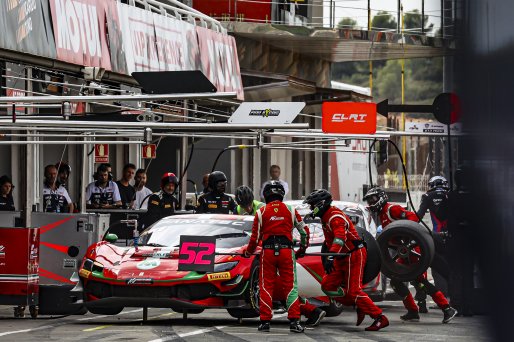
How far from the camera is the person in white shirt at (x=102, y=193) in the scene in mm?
21062

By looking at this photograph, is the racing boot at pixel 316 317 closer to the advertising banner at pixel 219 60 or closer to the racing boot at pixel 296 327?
the racing boot at pixel 296 327

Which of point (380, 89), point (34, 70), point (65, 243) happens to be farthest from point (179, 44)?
point (380, 89)

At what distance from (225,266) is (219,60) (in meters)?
10.4

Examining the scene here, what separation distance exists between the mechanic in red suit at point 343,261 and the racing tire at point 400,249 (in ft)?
0.93

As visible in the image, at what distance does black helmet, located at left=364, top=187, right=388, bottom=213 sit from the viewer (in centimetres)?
1661

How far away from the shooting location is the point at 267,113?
13.5 m

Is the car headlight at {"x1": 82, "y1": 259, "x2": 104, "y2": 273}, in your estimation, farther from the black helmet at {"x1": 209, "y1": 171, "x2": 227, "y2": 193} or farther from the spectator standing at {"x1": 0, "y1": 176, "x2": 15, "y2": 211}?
the black helmet at {"x1": 209, "y1": 171, "x2": 227, "y2": 193}

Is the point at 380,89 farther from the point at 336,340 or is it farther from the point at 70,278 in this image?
the point at 70,278

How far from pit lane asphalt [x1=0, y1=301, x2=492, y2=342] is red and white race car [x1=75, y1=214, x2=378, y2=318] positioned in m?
0.28

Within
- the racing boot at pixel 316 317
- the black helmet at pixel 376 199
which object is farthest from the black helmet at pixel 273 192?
the black helmet at pixel 376 199

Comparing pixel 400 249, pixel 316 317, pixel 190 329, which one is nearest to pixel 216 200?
pixel 316 317

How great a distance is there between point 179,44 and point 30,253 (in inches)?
306

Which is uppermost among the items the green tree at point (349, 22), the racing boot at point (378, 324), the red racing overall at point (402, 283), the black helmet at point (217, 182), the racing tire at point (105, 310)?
the green tree at point (349, 22)

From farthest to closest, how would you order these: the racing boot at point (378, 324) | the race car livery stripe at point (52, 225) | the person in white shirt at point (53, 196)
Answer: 1. the person in white shirt at point (53, 196)
2. the race car livery stripe at point (52, 225)
3. the racing boot at point (378, 324)
